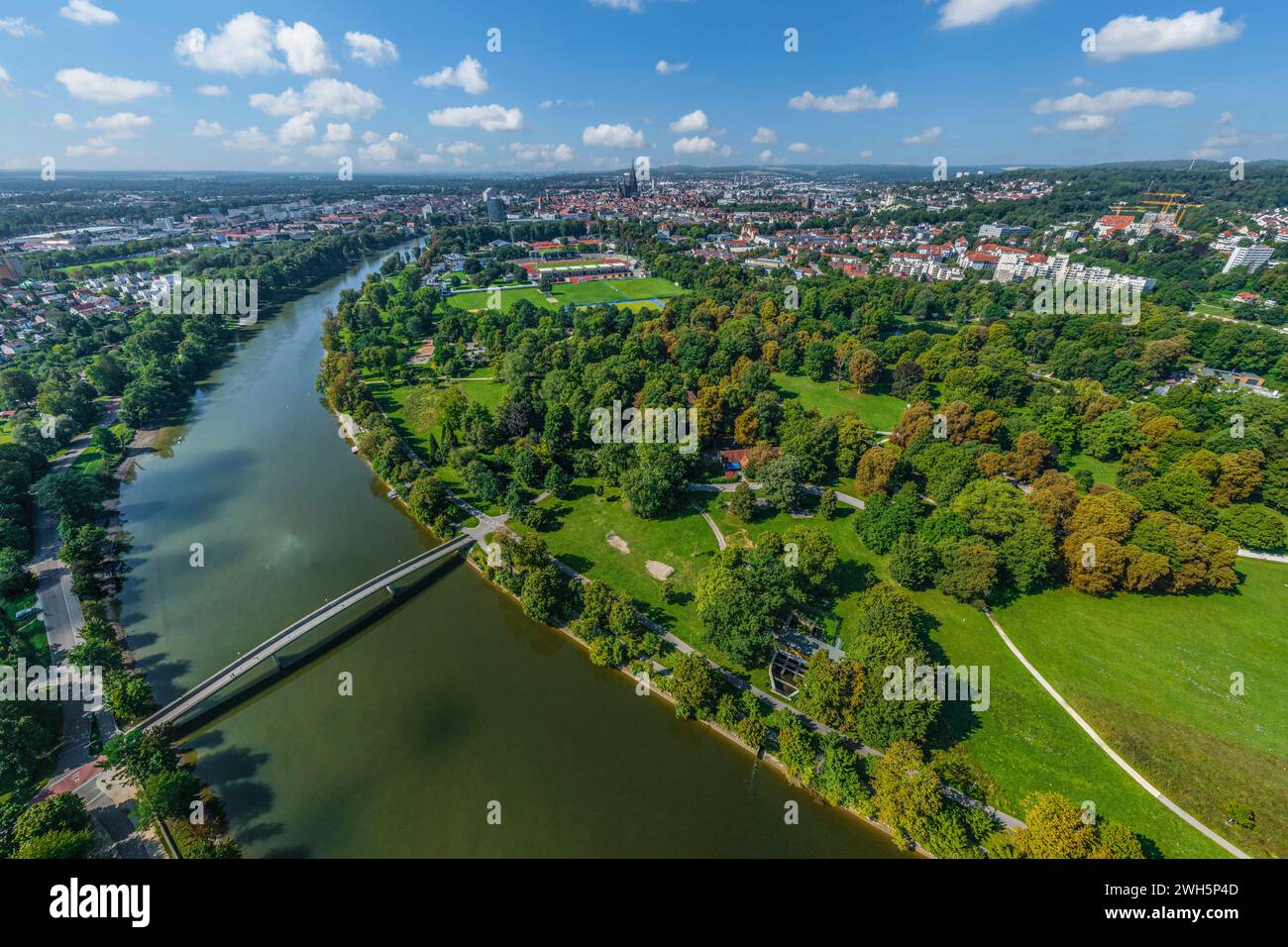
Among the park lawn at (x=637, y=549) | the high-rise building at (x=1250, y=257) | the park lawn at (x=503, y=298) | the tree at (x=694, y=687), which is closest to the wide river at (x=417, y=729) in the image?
the tree at (x=694, y=687)

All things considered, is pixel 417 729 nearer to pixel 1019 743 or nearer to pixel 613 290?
pixel 1019 743

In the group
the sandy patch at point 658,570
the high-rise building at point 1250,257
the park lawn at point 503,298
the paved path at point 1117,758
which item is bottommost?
the paved path at point 1117,758

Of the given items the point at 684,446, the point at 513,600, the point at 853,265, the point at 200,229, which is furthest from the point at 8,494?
the point at 200,229

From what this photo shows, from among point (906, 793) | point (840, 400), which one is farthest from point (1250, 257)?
point (906, 793)

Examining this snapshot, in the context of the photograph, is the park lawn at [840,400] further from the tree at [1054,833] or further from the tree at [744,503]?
the tree at [1054,833]

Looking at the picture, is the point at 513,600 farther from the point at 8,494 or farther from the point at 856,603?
the point at 8,494

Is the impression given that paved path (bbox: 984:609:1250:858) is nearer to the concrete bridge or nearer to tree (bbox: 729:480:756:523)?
tree (bbox: 729:480:756:523)
